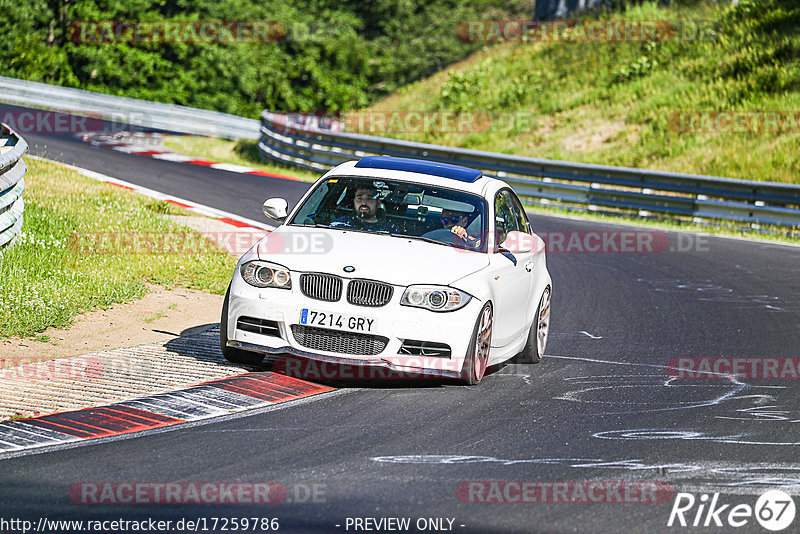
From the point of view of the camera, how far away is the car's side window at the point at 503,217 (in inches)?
365

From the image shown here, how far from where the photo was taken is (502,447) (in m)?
6.70

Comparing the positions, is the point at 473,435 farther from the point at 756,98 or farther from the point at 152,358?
the point at 756,98

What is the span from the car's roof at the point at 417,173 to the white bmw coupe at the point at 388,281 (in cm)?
2

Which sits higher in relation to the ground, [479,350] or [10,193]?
[10,193]

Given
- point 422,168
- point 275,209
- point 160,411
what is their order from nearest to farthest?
point 160,411 < point 275,209 < point 422,168
